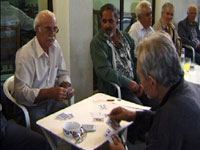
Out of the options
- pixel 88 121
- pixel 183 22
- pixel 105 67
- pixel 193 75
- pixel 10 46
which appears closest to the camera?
pixel 88 121

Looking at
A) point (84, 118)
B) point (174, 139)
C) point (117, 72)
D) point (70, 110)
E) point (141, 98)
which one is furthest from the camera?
point (141, 98)

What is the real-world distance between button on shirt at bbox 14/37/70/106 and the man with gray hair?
1215 mm

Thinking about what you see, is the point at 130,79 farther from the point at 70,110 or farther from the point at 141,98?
the point at 70,110

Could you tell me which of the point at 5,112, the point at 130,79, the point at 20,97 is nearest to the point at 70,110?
the point at 20,97

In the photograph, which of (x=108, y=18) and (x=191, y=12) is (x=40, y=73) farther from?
(x=191, y=12)

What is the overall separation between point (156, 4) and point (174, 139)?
373 centimetres

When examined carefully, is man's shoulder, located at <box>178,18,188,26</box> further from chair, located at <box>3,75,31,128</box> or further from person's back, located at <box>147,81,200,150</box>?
person's back, located at <box>147,81,200,150</box>

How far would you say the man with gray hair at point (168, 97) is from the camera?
1.25m

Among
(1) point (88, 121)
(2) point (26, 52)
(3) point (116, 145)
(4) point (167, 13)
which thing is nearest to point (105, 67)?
(2) point (26, 52)

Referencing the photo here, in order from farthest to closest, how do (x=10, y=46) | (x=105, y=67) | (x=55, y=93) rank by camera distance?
(x=105, y=67) → (x=10, y=46) → (x=55, y=93)

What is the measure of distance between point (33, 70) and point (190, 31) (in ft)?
10.4

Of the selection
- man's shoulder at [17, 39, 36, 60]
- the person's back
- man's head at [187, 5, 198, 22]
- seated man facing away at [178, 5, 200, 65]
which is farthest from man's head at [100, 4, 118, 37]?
man's head at [187, 5, 198, 22]

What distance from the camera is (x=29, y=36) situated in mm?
3059

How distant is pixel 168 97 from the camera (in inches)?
53.5
